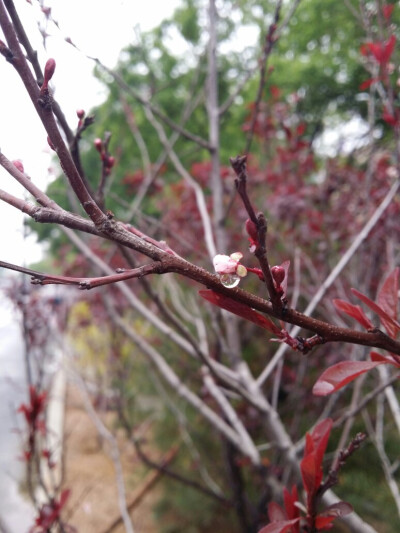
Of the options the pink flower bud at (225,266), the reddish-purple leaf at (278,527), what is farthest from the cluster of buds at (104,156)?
the reddish-purple leaf at (278,527)

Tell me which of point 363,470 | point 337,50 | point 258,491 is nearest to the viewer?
point 363,470

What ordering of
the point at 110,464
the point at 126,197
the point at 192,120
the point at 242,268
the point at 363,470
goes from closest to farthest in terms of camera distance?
the point at 242,268, the point at 363,470, the point at 110,464, the point at 126,197, the point at 192,120

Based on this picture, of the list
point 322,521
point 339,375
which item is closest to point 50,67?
point 339,375

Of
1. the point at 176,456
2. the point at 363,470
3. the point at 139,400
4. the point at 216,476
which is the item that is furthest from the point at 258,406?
the point at 139,400

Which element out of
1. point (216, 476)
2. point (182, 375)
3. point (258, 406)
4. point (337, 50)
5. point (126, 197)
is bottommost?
point (258, 406)

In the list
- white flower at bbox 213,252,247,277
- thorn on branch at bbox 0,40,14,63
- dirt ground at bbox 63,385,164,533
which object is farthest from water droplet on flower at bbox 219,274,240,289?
dirt ground at bbox 63,385,164,533

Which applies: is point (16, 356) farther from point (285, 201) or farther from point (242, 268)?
point (242, 268)

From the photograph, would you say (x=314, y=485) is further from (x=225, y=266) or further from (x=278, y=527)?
(x=225, y=266)
